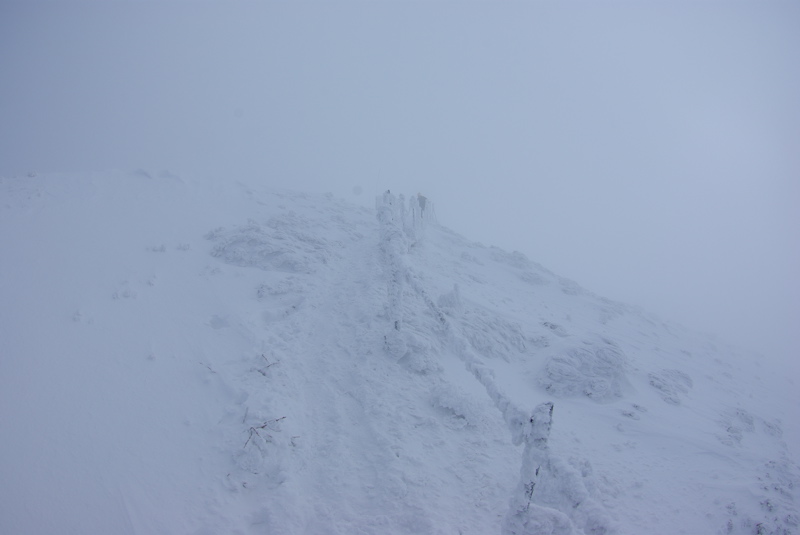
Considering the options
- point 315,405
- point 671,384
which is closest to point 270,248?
point 315,405

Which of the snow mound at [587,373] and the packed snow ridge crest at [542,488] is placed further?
the snow mound at [587,373]

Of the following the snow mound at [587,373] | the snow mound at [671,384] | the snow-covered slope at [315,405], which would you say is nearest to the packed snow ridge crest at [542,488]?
the snow-covered slope at [315,405]

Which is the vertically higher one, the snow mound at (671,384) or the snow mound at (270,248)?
the snow mound at (270,248)

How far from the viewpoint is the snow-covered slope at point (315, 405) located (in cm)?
654

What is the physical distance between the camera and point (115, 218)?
1789 centimetres

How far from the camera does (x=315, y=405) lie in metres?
9.24

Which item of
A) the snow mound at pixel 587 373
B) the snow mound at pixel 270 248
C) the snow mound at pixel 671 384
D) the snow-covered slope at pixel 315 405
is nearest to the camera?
the snow-covered slope at pixel 315 405

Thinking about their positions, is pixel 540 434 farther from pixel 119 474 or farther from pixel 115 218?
pixel 115 218

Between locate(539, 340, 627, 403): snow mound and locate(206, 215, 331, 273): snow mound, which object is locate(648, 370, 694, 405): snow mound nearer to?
locate(539, 340, 627, 403): snow mound

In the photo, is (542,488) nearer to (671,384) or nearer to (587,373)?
(587,373)

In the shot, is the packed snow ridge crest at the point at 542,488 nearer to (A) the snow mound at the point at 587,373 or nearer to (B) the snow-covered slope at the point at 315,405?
(B) the snow-covered slope at the point at 315,405

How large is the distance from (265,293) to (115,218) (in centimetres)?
1007

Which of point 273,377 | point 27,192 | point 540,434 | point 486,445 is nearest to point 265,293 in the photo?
point 273,377

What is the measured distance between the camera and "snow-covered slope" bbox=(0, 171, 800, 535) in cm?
654
